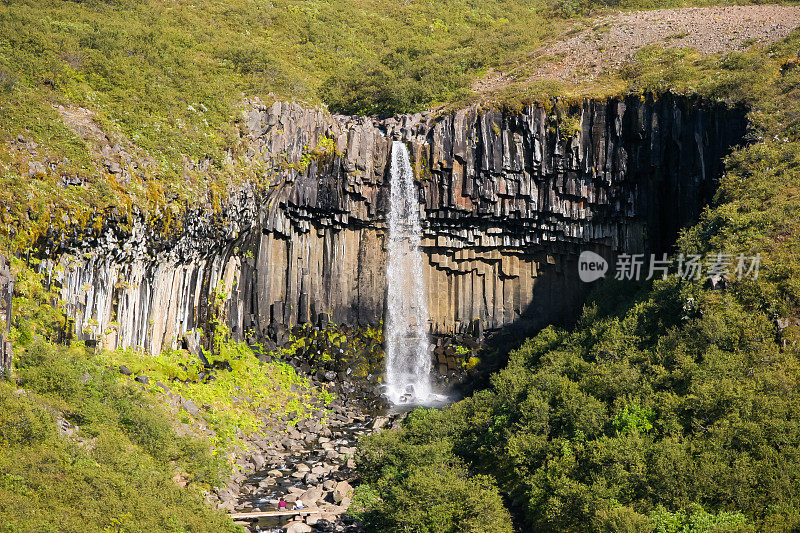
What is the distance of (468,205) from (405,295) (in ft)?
16.1

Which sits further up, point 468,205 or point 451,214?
point 468,205

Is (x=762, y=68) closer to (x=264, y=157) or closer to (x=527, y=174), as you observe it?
(x=527, y=174)

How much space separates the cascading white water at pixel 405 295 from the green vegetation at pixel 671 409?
22.2 feet

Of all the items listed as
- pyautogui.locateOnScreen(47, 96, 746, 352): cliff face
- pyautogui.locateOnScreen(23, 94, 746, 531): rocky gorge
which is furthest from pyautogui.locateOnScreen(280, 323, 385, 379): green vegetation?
pyautogui.locateOnScreen(47, 96, 746, 352): cliff face

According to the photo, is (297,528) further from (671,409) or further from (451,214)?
(451,214)

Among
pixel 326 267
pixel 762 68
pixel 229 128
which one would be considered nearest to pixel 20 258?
pixel 229 128

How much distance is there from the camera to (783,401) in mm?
17109

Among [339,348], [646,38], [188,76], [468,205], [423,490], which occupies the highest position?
[646,38]

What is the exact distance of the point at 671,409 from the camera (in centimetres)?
1820

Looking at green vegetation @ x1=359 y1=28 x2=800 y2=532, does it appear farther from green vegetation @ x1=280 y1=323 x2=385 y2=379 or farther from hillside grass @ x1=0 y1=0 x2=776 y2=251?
hillside grass @ x1=0 y1=0 x2=776 y2=251

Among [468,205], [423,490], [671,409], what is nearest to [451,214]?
[468,205]

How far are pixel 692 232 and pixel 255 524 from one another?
52.1ft

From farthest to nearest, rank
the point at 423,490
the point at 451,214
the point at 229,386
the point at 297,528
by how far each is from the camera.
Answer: the point at 451,214 → the point at 229,386 → the point at 297,528 → the point at 423,490

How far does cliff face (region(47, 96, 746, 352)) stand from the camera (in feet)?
95.7
